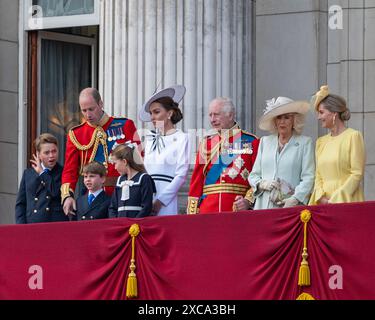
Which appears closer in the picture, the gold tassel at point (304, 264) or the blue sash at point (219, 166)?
the gold tassel at point (304, 264)

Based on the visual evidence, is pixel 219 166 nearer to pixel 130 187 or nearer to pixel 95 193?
pixel 130 187

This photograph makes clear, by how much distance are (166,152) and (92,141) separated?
0.96 metres

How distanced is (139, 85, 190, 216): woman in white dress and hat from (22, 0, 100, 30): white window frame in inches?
147

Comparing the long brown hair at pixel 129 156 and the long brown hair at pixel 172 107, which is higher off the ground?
the long brown hair at pixel 172 107

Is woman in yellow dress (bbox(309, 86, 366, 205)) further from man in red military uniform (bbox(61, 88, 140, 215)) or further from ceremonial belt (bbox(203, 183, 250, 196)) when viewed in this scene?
man in red military uniform (bbox(61, 88, 140, 215))

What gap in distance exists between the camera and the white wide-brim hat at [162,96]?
16.8 meters

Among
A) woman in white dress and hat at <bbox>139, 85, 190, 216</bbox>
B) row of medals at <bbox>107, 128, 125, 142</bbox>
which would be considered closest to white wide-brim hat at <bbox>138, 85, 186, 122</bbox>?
woman in white dress and hat at <bbox>139, 85, 190, 216</bbox>

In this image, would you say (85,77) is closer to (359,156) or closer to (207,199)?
(207,199)

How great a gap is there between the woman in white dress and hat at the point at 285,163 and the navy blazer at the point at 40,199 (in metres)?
2.40

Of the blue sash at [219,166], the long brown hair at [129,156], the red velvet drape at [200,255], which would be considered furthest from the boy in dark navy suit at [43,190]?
the blue sash at [219,166]

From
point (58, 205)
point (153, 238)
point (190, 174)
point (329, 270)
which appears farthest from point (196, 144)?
point (329, 270)

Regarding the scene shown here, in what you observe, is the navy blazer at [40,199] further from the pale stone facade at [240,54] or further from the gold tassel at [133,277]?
the gold tassel at [133,277]

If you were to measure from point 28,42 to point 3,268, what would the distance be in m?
5.37

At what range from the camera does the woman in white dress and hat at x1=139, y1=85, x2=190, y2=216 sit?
16453 mm
